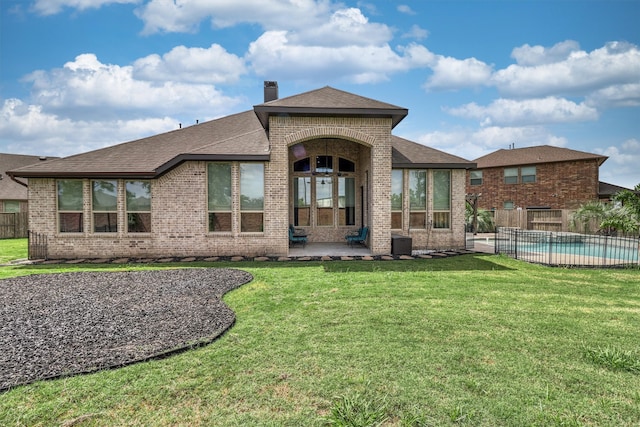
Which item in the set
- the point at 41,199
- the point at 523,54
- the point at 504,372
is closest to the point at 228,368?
the point at 504,372

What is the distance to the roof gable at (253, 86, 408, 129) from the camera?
11523 mm

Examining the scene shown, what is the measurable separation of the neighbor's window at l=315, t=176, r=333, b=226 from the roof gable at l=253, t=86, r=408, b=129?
4.64 meters

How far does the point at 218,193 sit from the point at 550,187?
28604 mm

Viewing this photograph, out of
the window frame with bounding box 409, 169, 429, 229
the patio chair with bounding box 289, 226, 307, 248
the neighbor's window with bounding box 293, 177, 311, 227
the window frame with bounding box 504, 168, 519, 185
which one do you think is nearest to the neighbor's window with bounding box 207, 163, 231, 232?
the patio chair with bounding box 289, 226, 307, 248

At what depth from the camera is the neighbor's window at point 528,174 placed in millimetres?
29562

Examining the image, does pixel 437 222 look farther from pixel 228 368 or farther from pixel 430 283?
pixel 228 368

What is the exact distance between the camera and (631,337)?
15.4 feet

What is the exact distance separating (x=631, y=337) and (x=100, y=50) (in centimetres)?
2032

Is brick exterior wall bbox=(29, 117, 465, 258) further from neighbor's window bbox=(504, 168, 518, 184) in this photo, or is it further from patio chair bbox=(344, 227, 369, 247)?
neighbor's window bbox=(504, 168, 518, 184)

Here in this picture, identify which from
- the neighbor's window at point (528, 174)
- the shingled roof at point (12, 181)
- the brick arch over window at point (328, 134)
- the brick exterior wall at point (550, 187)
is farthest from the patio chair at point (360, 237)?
the shingled roof at point (12, 181)

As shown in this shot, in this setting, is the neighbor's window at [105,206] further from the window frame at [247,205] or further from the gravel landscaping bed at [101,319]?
the window frame at [247,205]

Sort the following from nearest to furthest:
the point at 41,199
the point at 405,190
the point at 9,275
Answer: the point at 9,275 → the point at 41,199 → the point at 405,190

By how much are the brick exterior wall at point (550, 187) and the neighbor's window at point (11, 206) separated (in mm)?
39488

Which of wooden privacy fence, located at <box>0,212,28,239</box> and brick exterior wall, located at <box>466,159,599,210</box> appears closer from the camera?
wooden privacy fence, located at <box>0,212,28,239</box>
